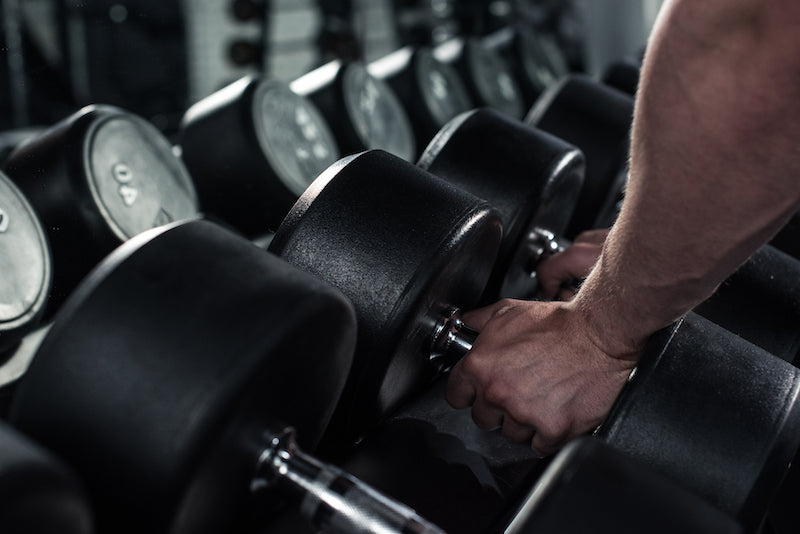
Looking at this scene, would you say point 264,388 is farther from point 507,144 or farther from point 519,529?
point 507,144

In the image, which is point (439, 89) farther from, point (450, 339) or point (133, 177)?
point (450, 339)

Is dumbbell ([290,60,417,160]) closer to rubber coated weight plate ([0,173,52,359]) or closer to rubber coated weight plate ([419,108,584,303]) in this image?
rubber coated weight plate ([419,108,584,303])

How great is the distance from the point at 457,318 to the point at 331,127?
70cm

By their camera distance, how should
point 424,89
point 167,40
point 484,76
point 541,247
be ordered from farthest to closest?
A: 1. point 167,40
2. point 484,76
3. point 424,89
4. point 541,247

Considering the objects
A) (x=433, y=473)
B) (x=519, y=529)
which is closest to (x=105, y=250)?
(x=433, y=473)

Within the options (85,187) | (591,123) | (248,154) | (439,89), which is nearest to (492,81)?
(439,89)

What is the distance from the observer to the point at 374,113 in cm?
146

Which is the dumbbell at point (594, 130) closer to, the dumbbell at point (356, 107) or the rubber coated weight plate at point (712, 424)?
the dumbbell at point (356, 107)

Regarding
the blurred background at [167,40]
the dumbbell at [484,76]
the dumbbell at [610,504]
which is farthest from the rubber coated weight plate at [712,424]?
the blurred background at [167,40]

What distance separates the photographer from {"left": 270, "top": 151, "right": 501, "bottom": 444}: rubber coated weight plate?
0.68 m

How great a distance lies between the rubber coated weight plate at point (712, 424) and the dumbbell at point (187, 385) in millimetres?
216

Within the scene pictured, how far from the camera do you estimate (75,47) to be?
9.61ft

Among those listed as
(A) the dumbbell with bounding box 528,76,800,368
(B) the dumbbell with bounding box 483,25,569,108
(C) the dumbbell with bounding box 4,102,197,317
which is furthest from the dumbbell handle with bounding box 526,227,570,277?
(B) the dumbbell with bounding box 483,25,569,108

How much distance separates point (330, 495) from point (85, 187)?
0.50 meters
